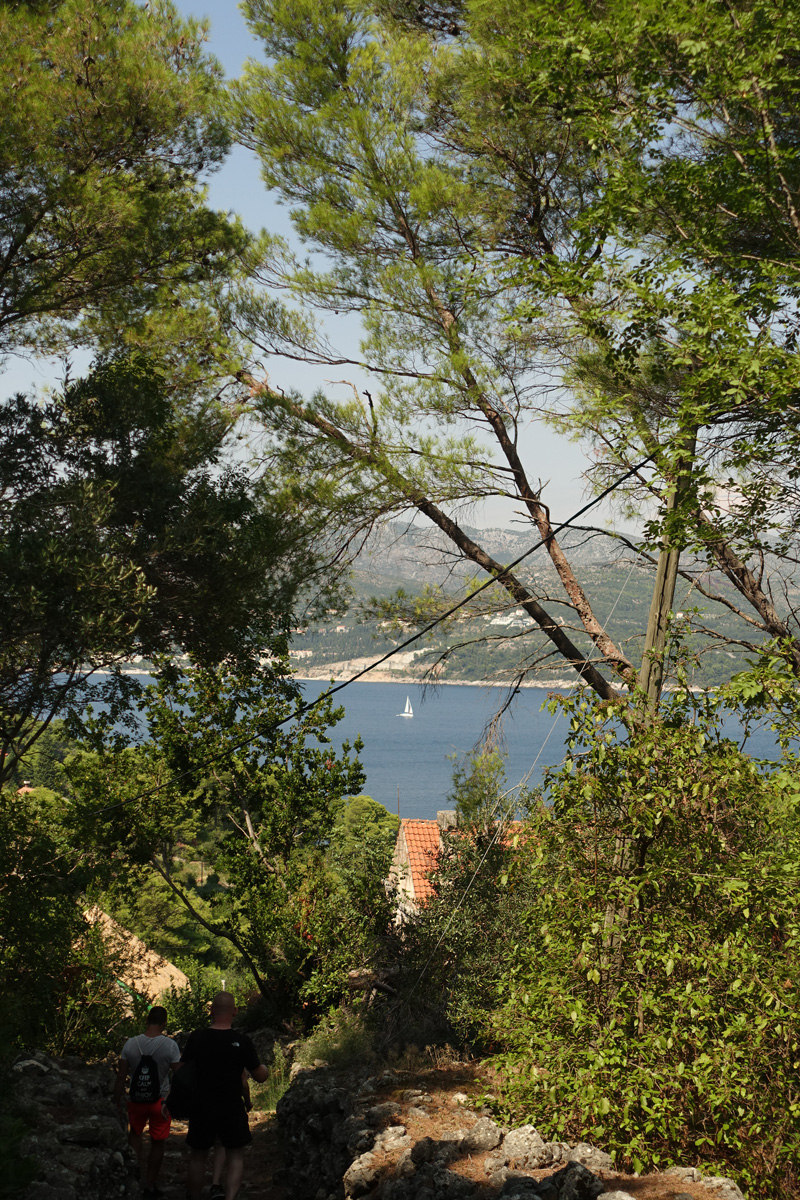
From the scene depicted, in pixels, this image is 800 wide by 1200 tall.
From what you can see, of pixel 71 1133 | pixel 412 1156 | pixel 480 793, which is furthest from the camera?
pixel 480 793

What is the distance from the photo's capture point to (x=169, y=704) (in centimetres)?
1270

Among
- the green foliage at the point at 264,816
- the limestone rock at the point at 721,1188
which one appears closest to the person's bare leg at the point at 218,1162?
the limestone rock at the point at 721,1188

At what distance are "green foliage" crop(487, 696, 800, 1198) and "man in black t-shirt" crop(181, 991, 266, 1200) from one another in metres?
1.65

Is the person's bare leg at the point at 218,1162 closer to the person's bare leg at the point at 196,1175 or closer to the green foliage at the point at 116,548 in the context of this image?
the person's bare leg at the point at 196,1175

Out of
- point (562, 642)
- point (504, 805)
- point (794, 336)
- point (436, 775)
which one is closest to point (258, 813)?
point (504, 805)

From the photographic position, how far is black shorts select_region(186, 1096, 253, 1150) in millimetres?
4980

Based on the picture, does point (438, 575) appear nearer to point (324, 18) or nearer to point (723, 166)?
point (723, 166)

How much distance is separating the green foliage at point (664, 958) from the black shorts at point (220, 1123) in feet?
5.40

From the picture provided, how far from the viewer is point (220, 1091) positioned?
4961 mm

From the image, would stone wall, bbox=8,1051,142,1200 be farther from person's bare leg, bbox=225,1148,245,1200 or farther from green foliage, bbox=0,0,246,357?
green foliage, bbox=0,0,246,357

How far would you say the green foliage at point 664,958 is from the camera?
192 inches

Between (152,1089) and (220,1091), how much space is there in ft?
3.49

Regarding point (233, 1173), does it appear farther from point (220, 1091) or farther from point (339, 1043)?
point (339, 1043)

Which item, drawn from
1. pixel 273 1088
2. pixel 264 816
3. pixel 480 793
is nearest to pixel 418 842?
pixel 264 816
